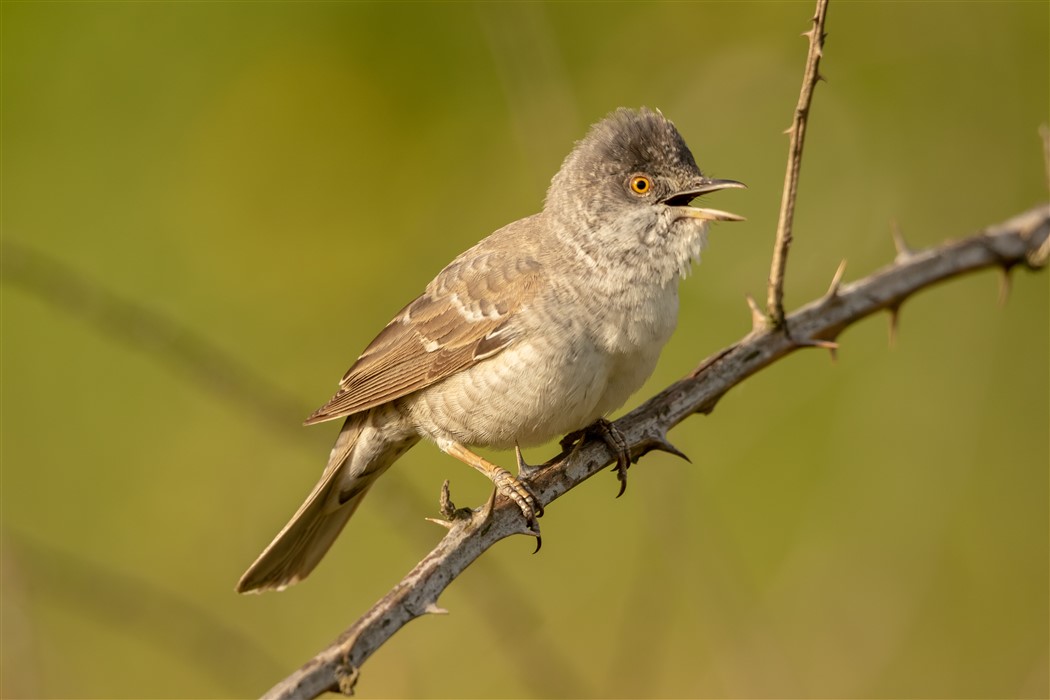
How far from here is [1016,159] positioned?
591cm

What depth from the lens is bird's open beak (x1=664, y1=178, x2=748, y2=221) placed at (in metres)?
3.51

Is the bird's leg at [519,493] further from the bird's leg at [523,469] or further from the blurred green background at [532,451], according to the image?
the blurred green background at [532,451]

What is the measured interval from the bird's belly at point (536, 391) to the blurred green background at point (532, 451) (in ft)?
1.24

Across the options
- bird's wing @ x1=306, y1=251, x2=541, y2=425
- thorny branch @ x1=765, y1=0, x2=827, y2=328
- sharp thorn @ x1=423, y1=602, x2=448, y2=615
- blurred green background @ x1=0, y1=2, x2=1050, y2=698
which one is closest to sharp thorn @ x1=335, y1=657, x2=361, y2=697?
sharp thorn @ x1=423, y1=602, x2=448, y2=615

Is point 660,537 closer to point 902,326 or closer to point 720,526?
point 720,526

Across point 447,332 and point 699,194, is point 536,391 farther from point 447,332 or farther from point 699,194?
point 699,194

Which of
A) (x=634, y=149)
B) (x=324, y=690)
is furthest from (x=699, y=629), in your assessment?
Result: (x=324, y=690)

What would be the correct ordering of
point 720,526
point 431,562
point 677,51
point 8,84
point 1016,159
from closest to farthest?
point 431,562 → point 720,526 → point 1016,159 → point 8,84 → point 677,51

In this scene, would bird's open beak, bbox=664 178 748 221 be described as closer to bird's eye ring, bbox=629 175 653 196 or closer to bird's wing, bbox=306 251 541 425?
bird's eye ring, bbox=629 175 653 196

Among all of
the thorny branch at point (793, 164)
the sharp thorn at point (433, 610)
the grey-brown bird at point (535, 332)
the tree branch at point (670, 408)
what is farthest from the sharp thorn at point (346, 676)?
the thorny branch at point (793, 164)

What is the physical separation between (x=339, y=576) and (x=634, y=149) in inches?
112

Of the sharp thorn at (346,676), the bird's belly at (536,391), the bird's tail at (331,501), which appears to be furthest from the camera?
the bird's tail at (331,501)

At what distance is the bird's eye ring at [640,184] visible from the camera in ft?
12.3

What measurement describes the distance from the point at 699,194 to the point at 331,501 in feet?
6.15
